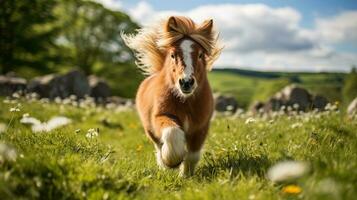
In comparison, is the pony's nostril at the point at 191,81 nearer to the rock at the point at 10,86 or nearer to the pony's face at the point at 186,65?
the pony's face at the point at 186,65

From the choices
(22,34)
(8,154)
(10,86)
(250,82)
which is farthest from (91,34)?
(250,82)

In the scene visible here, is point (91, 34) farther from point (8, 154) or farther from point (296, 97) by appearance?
point (8, 154)

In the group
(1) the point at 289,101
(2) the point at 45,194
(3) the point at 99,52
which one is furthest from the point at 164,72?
(3) the point at 99,52

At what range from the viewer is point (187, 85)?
26.3ft

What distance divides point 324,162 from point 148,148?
7.62 meters

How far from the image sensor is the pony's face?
Result: 8.07 metres

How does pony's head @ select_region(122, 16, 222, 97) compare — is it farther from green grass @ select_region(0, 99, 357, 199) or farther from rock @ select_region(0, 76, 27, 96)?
rock @ select_region(0, 76, 27, 96)

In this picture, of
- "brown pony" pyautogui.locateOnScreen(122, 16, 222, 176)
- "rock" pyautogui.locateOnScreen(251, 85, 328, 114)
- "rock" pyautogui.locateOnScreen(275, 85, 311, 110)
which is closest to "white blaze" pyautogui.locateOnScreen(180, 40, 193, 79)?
"brown pony" pyautogui.locateOnScreen(122, 16, 222, 176)

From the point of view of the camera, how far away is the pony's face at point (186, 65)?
8.07m

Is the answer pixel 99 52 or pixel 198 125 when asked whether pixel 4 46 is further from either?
pixel 198 125

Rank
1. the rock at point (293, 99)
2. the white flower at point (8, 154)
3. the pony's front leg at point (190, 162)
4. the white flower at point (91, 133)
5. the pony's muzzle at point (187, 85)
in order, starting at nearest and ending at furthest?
1. the white flower at point (8, 154)
2. the white flower at point (91, 133)
3. the pony's muzzle at point (187, 85)
4. the pony's front leg at point (190, 162)
5. the rock at point (293, 99)

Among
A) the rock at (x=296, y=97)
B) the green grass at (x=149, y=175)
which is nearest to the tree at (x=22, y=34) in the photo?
the rock at (x=296, y=97)

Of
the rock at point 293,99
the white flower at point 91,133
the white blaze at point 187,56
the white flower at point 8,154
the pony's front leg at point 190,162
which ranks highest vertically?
the white blaze at point 187,56

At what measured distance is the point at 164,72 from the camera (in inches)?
364
